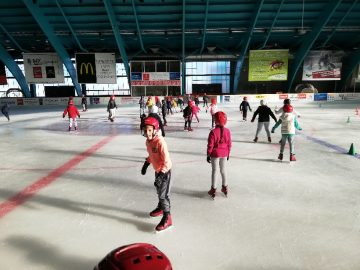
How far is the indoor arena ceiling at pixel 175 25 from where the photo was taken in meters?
21.8

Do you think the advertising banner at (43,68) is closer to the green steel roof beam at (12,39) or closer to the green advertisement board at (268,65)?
the green steel roof beam at (12,39)

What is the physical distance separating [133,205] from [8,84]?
36.1m

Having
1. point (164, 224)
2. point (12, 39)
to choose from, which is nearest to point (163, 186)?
point (164, 224)

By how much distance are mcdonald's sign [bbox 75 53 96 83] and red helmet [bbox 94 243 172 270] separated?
2879 cm

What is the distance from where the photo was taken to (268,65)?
27.9m

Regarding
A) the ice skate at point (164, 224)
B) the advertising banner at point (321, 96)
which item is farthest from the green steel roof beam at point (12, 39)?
the advertising banner at point (321, 96)

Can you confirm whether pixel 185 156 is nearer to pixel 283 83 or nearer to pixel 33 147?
pixel 33 147

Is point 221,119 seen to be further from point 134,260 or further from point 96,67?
point 96,67

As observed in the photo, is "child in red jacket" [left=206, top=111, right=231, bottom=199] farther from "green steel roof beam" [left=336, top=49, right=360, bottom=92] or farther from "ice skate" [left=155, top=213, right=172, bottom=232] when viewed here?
"green steel roof beam" [left=336, top=49, right=360, bottom=92]

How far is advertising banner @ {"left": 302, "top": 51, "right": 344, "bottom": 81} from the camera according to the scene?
28766 mm

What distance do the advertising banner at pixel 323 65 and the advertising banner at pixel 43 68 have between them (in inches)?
1069

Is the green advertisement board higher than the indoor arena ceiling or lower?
lower

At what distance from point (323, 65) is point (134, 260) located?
3326cm

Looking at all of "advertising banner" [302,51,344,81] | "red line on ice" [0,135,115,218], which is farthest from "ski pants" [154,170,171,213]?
"advertising banner" [302,51,344,81]
